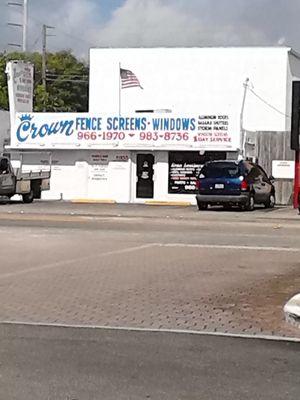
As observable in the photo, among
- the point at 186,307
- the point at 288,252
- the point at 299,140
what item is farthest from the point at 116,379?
the point at 288,252

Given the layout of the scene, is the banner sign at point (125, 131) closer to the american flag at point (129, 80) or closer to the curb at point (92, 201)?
the curb at point (92, 201)

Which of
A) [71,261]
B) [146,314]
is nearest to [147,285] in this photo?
[146,314]

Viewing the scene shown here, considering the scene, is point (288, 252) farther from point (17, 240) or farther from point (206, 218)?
point (206, 218)

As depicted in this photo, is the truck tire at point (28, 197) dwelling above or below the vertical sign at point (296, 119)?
below

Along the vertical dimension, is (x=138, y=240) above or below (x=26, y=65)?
below

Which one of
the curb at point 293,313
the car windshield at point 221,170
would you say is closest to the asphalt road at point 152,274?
the curb at point 293,313

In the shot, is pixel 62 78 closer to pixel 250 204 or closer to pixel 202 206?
pixel 202 206

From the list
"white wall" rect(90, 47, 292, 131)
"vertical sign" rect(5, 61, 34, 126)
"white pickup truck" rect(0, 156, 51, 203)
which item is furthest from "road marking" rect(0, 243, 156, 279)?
"white wall" rect(90, 47, 292, 131)

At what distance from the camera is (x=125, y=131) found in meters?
33.5

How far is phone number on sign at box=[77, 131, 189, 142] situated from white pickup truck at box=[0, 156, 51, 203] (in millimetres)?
2272

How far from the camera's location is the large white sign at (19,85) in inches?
1384

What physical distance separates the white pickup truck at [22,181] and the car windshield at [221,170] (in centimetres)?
775

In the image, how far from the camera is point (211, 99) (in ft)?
136

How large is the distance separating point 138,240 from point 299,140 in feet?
19.0
